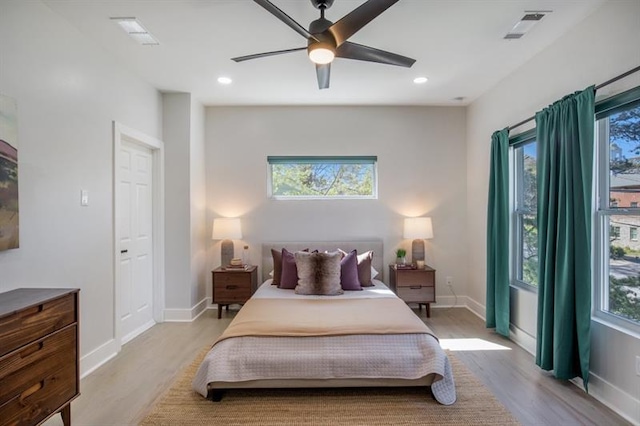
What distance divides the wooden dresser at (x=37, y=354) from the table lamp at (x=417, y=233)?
3579 millimetres

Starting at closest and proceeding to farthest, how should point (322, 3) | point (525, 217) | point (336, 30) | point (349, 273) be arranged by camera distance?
point (336, 30), point (322, 3), point (525, 217), point (349, 273)

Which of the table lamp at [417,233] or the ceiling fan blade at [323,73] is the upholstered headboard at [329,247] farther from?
the ceiling fan blade at [323,73]

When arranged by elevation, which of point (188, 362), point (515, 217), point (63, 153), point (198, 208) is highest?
point (63, 153)

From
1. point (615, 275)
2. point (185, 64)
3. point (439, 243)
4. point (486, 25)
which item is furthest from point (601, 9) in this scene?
point (185, 64)

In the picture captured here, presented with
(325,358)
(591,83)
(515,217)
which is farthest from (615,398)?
(591,83)

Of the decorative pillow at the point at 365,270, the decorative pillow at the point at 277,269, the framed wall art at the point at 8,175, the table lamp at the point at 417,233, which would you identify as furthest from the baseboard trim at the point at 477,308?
the framed wall art at the point at 8,175

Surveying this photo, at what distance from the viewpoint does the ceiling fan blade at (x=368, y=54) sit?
232 cm

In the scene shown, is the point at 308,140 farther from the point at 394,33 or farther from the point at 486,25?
the point at 486,25

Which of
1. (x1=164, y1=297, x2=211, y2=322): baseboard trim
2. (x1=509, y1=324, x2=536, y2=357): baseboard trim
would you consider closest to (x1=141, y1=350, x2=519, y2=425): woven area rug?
(x1=509, y1=324, x2=536, y2=357): baseboard trim

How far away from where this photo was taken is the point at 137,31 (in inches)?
108

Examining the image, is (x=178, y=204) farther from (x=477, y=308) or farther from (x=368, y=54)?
(x=477, y=308)

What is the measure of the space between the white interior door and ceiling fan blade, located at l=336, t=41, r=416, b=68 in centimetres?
250

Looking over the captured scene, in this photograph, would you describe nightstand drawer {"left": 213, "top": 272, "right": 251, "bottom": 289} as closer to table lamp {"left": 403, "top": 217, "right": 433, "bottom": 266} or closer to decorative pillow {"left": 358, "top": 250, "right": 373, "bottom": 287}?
decorative pillow {"left": 358, "top": 250, "right": 373, "bottom": 287}

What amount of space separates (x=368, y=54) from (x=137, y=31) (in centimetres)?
193
